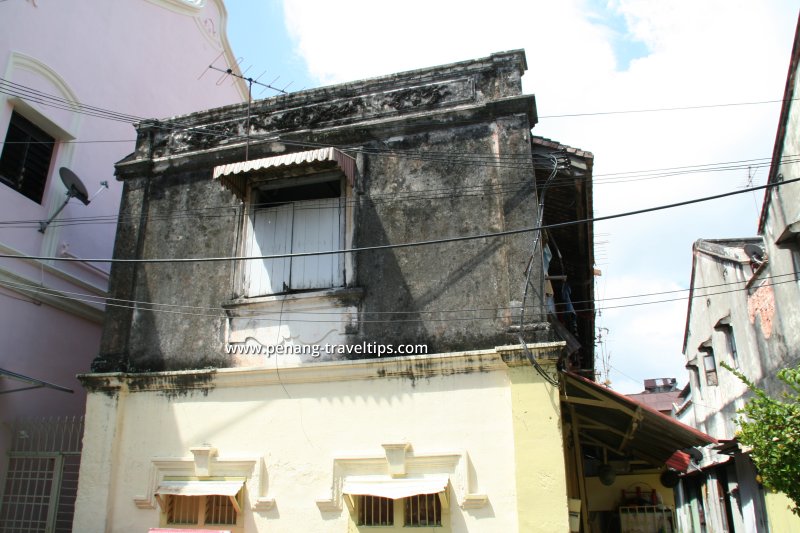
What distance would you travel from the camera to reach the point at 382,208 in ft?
26.1

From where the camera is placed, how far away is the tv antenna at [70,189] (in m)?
10.0

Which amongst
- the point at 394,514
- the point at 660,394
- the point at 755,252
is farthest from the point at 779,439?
the point at 660,394

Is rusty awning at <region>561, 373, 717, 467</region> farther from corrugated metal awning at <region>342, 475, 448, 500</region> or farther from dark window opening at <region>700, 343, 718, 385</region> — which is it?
dark window opening at <region>700, 343, 718, 385</region>

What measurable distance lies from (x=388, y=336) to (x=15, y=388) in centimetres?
613

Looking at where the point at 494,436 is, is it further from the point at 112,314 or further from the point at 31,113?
the point at 31,113

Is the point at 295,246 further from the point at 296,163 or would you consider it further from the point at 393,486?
the point at 393,486

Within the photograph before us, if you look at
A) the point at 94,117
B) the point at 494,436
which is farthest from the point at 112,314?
the point at 494,436

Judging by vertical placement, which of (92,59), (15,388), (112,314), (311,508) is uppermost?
(92,59)

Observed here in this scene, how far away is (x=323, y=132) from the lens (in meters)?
8.47

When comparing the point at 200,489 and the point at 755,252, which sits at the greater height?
the point at 755,252

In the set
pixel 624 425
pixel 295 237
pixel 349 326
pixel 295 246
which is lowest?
pixel 624 425

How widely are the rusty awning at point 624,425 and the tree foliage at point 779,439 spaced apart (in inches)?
27.6

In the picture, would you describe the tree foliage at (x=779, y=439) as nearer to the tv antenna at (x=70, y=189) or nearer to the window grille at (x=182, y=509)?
the window grille at (x=182, y=509)

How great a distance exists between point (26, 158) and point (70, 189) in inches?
34.4
